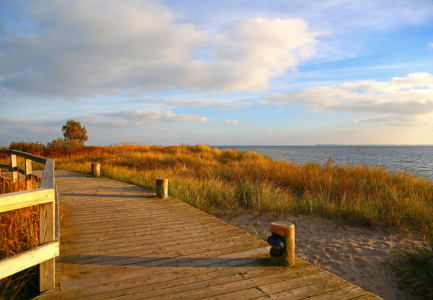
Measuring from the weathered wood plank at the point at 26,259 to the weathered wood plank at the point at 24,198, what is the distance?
430 mm

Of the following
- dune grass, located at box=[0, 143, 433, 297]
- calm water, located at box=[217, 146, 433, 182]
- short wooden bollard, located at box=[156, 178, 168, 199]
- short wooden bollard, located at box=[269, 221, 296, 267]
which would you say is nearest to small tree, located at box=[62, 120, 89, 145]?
calm water, located at box=[217, 146, 433, 182]

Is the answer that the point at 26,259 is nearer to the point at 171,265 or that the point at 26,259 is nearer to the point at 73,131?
the point at 171,265

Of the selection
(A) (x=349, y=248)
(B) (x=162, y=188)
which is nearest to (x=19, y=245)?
(B) (x=162, y=188)

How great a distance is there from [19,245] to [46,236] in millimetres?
1114

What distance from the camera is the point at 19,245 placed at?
9.93ft

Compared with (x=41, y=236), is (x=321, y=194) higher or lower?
lower

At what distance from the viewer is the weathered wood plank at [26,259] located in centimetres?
204

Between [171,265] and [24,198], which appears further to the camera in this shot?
[171,265]

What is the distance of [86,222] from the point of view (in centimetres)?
448

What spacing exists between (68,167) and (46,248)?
12.6m

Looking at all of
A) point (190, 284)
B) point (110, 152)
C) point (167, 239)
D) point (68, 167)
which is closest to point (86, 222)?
point (167, 239)

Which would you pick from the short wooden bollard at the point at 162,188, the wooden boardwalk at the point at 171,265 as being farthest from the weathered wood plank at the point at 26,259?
the short wooden bollard at the point at 162,188

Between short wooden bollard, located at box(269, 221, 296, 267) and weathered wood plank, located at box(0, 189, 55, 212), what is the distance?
2372 mm

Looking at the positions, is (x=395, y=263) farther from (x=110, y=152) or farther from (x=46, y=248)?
(x=110, y=152)
